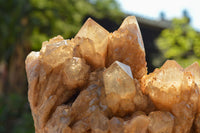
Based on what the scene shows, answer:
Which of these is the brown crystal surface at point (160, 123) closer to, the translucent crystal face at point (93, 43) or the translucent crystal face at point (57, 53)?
the translucent crystal face at point (93, 43)

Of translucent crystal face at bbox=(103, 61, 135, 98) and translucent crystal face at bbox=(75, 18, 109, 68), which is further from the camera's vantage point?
translucent crystal face at bbox=(75, 18, 109, 68)

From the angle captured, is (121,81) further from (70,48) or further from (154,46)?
(154,46)

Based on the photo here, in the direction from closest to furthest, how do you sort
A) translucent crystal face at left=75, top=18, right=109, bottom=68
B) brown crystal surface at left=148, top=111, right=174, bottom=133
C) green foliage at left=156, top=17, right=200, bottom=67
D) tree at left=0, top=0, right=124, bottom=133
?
brown crystal surface at left=148, top=111, right=174, bottom=133, translucent crystal face at left=75, top=18, right=109, bottom=68, green foliage at left=156, top=17, right=200, bottom=67, tree at left=0, top=0, right=124, bottom=133

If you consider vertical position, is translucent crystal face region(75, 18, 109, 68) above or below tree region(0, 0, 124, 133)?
above

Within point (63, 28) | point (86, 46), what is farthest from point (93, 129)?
point (63, 28)

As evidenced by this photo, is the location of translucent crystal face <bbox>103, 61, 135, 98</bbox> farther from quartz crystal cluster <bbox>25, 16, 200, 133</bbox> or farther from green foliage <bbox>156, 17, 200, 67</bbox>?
green foliage <bbox>156, 17, 200, 67</bbox>

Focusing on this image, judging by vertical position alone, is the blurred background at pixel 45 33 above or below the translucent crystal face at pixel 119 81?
below

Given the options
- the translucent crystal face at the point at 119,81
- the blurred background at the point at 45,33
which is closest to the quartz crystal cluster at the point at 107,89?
the translucent crystal face at the point at 119,81

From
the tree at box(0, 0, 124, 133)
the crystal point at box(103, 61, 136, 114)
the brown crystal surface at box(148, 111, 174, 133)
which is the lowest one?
the tree at box(0, 0, 124, 133)

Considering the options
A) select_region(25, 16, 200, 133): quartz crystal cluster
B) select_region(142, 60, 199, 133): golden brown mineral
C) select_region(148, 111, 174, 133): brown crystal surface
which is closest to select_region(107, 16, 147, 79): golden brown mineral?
select_region(25, 16, 200, 133): quartz crystal cluster

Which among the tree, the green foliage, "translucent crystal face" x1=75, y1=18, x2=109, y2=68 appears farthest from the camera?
the tree
